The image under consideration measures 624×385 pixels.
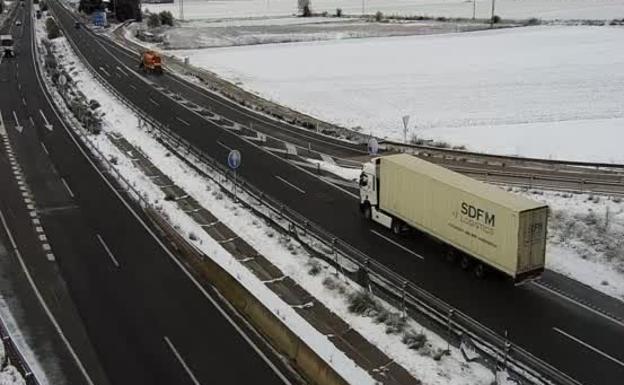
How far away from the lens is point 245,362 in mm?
20516

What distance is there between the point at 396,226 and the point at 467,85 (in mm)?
43299

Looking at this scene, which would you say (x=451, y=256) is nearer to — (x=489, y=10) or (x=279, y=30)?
(x=279, y=30)

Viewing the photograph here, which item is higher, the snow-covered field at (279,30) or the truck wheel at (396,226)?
the snow-covered field at (279,30)

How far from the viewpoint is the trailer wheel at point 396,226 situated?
30361 millimetres

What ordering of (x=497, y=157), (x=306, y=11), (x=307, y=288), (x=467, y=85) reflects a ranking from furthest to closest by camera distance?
(x=306, y=11)
(x=467, y=85)
(x=497, y=157)
(x=307, y=288)

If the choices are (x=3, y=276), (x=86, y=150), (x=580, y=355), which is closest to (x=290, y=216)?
(x=3, y=276)

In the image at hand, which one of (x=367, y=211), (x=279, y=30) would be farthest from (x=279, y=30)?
(x=367, y=211)

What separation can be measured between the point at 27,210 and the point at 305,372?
67.8 feet

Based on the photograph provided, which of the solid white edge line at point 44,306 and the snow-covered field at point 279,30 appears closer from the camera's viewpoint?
the solid white edge line at point 44,306

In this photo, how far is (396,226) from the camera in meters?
30.6

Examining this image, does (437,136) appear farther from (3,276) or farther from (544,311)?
(3,276)

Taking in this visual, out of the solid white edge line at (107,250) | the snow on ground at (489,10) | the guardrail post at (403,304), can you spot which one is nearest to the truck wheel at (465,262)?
the guardrail post at (403,304)

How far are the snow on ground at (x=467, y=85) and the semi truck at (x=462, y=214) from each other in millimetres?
17995

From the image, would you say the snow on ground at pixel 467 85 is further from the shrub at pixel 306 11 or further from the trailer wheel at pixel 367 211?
the shrub at pixel 306 11
